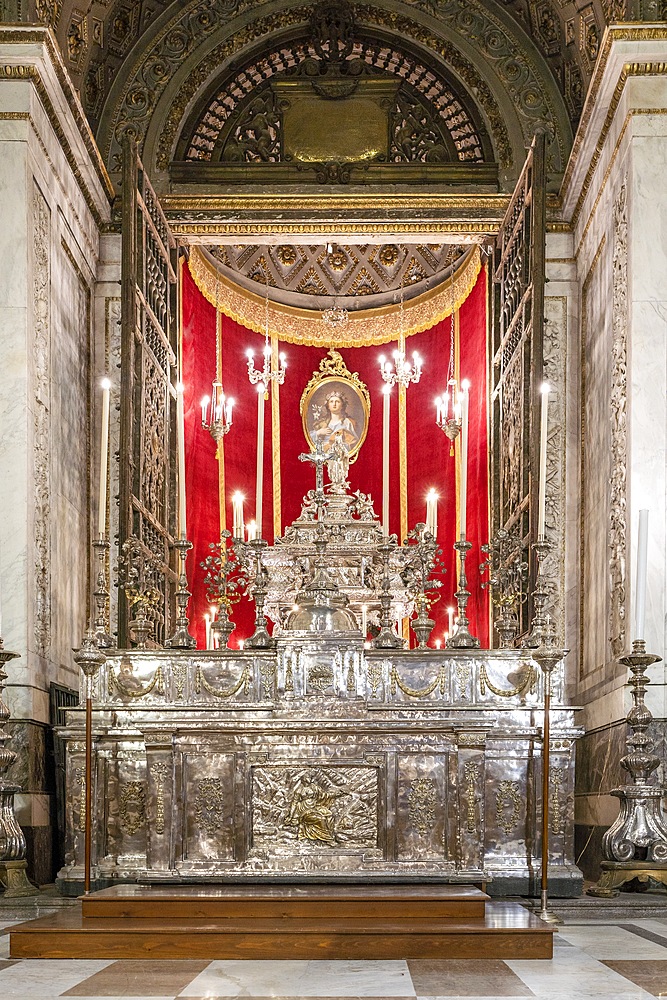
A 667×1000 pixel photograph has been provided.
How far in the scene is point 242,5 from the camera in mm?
11617

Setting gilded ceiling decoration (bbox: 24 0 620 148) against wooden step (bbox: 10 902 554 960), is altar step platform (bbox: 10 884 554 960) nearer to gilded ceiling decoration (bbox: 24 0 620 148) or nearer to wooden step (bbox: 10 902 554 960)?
wooden step (bbox: 10 902 554 960)

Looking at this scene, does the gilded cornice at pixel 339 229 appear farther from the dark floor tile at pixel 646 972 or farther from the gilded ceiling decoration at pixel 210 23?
the dark floor tile at pixel 646 972

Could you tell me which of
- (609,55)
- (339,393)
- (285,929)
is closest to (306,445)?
(339,393)

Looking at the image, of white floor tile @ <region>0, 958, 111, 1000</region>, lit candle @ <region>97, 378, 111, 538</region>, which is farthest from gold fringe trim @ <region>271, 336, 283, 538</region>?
white floor tile @ <region>0, 958, 111, 1000</region>

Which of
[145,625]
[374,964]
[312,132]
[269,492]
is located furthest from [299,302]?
[374,964]

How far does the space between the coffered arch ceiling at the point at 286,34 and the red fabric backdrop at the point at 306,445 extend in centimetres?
153

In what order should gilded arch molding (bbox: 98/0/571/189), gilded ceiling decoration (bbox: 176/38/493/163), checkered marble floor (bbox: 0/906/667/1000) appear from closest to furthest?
checkered marble floor (bbox: 0/906/667/1000) < gilded arch molding (bbox: 98/0/571/189) < gilded ceiling decoration (bbox: 176/38/493/163)

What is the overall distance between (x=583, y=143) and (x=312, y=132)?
8.66 feet

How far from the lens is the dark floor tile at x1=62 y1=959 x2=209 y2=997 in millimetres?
4113

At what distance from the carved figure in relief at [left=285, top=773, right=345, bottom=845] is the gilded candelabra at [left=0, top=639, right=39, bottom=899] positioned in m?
1.62

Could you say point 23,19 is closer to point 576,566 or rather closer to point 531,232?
point 531,232

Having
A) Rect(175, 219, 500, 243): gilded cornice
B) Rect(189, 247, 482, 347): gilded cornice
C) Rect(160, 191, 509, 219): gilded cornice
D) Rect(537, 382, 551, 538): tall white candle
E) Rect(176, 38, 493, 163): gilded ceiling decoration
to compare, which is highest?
Rect(176, 38, 493, 163): gilded ceiling decoration

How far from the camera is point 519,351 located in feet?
32.8

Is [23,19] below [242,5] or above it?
below
